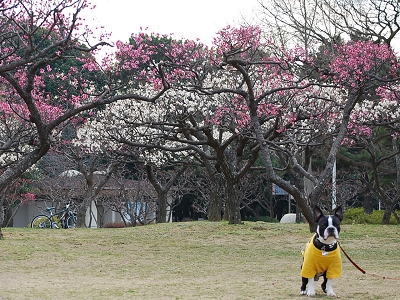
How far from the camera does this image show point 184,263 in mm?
12844

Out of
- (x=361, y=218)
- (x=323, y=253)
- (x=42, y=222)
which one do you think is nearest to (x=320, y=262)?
(x=323, y=253)

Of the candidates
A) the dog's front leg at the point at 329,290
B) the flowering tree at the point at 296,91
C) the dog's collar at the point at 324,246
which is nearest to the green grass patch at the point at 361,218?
the flowering tree at the point at 296,91

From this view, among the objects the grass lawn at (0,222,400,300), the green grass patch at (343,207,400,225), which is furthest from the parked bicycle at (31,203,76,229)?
the green grass patch at (343,207,400,225)

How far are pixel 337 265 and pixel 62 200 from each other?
25.9 metres

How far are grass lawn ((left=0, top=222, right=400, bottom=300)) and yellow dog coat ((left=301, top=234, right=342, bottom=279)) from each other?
1.26 feet

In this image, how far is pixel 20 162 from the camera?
1290 cm

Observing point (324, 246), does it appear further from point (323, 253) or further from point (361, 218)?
point (361, 218)

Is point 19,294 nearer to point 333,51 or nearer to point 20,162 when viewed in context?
point 20,162

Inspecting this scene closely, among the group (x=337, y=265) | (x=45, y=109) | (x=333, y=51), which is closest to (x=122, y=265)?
(x=337, y=265)

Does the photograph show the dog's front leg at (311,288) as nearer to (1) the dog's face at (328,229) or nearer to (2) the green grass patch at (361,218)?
(1) the dog's face at (328,229)

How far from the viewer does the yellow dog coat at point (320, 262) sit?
755 cm

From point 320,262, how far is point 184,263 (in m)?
5.60

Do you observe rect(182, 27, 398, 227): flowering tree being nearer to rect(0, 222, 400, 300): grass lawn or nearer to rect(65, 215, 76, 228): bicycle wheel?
rect(0, 222, 400, 300): grass lawn

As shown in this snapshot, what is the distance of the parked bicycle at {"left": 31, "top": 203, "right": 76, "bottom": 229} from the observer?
91.4ft
